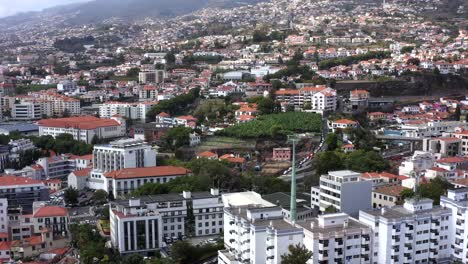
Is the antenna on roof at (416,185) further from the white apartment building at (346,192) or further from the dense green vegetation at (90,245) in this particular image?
the dense green vegetation at (90,245)

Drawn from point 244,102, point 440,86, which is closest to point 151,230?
point 244,102

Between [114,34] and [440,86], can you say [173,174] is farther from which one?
[114,34]

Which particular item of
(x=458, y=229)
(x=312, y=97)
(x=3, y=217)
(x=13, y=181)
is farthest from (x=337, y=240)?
(x=312, y=97)

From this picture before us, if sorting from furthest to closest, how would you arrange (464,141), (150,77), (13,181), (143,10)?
(143,10), (150,77), (464,141), (13,181)

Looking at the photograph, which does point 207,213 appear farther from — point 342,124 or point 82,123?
point 82,123

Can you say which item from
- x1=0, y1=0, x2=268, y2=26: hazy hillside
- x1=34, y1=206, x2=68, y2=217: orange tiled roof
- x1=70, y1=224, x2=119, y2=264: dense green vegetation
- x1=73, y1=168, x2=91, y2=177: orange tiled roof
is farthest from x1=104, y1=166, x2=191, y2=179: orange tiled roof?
x1=0, y1=0, x2=268, y2=26: hazy hillside

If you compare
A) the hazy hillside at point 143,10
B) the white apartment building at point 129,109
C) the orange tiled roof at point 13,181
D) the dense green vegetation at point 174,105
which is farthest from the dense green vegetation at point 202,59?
the hazy hillside at point 143,10

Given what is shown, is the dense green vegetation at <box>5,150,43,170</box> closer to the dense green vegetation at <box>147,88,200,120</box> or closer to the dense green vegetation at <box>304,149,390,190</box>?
the dense green vegetation at <box>147,88,200,120</box>
